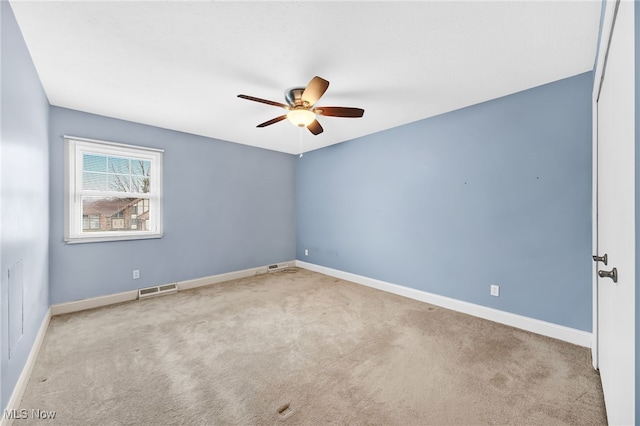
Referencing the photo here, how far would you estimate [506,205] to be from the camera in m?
2.76

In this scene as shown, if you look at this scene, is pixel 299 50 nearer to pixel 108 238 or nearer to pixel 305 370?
pixel 305 370

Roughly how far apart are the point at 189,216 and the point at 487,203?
13.5 feet

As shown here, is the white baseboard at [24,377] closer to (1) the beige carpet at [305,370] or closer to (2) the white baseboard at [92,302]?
(1) the beige carpet at [305,370]

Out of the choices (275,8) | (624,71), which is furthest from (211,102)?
(624,71)

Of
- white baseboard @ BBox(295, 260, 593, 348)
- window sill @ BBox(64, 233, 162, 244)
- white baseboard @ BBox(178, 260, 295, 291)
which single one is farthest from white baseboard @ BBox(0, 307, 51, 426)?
white baseboard @ BBox(295, 260, 593, 348)

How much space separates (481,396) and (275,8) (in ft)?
9.15

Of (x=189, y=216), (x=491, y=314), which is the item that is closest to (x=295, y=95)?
(x=189, y=216)

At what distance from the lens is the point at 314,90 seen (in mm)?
2182

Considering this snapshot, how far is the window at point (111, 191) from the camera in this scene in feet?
10.5

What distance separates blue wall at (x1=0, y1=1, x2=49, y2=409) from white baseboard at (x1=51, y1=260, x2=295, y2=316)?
43 centimetres

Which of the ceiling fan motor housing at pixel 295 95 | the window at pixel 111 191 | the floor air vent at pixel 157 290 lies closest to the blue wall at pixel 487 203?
the ceiling fan motor housing at pixel 295 95

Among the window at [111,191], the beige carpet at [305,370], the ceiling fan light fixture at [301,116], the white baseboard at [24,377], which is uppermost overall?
the ceiling fan light fixture at [301,116]

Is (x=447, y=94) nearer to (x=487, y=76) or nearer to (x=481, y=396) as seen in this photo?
(x=487, y=76)

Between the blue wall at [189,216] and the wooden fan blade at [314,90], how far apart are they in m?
2.56
